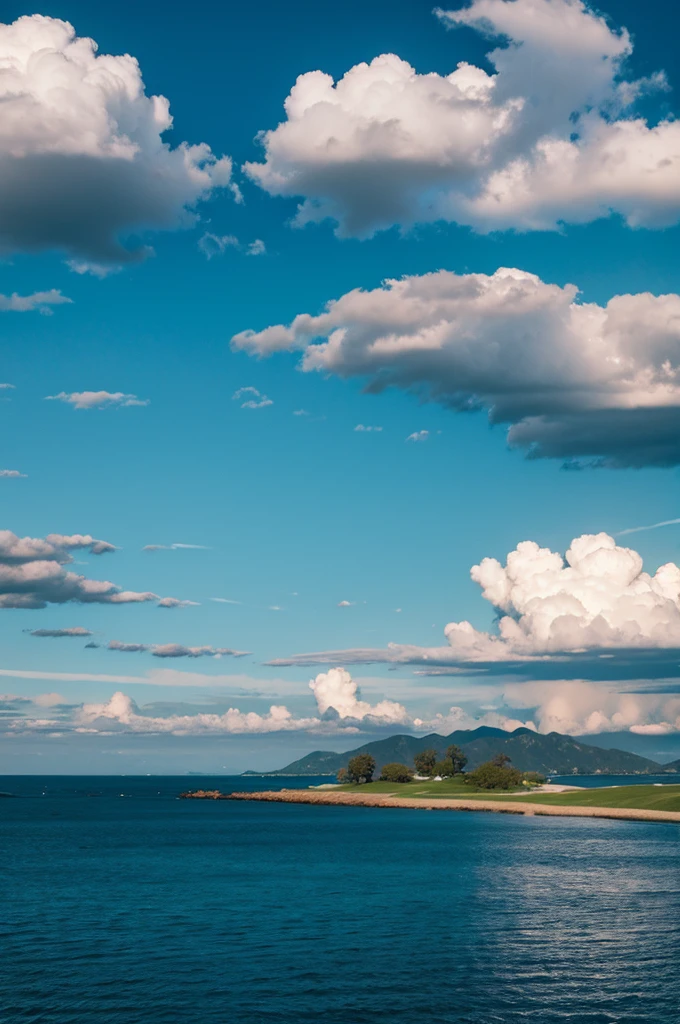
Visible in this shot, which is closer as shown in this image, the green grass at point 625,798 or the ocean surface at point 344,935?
the ocean surface at point 344,935

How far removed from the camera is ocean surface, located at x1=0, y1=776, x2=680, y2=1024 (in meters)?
40.2

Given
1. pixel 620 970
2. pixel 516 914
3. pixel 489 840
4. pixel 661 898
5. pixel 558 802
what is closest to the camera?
pixel 620 970

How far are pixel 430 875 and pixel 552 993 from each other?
144ft

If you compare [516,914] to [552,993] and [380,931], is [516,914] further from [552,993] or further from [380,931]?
[552,993]

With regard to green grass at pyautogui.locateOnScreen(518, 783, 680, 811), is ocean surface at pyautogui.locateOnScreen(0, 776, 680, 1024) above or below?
above

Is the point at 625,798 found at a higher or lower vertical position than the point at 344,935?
lower

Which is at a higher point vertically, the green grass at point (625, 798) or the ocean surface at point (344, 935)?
the ocean surface at point (344, 935)

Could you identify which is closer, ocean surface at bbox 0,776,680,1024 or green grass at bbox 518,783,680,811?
ocean surface at bbox 0,776,680,1024

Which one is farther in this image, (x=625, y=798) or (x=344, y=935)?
(x=625, y=798)

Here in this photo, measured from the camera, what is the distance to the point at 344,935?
2188 inches

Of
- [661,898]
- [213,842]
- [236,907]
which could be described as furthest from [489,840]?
[236,907]

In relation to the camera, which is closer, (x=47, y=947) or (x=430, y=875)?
(x=47, y=947)

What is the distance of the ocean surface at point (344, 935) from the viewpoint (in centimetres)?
4022

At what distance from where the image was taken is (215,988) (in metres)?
43.2
